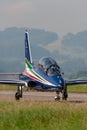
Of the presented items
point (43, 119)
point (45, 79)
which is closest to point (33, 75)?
point (45, 79)

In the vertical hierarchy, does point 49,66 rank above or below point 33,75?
above

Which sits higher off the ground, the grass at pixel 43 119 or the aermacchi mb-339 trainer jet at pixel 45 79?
the aermacchi mb-339 trainer jet at pixel 45 79

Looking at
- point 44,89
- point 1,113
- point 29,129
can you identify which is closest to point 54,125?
point 29,129

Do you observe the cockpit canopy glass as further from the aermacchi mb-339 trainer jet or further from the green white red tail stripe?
the green white red tail stripe

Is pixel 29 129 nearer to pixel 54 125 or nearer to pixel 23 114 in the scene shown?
pixel 54 125

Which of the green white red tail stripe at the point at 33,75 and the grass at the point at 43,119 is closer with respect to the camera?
the grass at the point at 43,119

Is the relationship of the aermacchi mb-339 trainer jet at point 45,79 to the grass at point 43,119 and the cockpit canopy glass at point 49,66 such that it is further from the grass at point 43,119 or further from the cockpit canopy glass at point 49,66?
the grass at point 43,119

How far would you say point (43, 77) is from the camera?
32938 millimetres

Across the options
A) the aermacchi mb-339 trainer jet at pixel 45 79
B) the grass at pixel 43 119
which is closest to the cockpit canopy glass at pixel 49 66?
the aermacchi mb-339 trainer jet at pixel 45 79

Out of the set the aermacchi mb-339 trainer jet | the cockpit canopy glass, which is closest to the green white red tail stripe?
the aermacchi mb-339 trainer jet

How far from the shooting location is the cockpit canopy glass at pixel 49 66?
32.6 metres

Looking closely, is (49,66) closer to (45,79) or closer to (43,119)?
(45,79)

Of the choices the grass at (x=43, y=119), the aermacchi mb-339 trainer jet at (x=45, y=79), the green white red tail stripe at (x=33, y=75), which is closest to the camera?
the grass at (x=43, y=119)

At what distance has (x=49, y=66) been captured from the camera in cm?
3316
